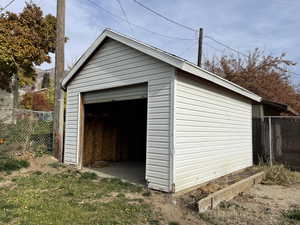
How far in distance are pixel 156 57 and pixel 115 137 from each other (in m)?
5.37

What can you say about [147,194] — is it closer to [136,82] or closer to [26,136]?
[136,82]

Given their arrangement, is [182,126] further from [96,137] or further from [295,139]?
[295,139]

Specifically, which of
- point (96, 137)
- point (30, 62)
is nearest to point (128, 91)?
point (96, 137)

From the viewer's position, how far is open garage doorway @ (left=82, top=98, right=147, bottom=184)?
27.5 ft

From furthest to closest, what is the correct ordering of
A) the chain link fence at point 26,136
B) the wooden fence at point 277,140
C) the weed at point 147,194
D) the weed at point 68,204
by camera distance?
the wooden fence at point 277,140
the chain link fence at point 26,136
the weed at point 147,194
the weed at point 68,204

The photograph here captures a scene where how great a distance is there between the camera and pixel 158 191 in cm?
507

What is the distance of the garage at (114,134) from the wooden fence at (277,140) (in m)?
4.74

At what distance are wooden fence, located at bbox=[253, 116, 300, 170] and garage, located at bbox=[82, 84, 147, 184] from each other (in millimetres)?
4741

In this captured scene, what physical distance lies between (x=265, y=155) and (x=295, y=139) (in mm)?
1282

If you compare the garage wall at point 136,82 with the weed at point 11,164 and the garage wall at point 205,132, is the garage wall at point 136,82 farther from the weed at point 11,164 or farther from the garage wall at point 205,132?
the weed at point 11,164

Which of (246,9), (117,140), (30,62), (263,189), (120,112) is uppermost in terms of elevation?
(246,9)

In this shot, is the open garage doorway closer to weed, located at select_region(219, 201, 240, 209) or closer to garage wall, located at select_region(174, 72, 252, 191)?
garage wall, located at select_region(174, 72, 252, 191)

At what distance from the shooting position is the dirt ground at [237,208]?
12.6 feet

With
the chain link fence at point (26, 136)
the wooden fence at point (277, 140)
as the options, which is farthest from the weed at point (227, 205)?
the chain link fence at point (26, 136)
